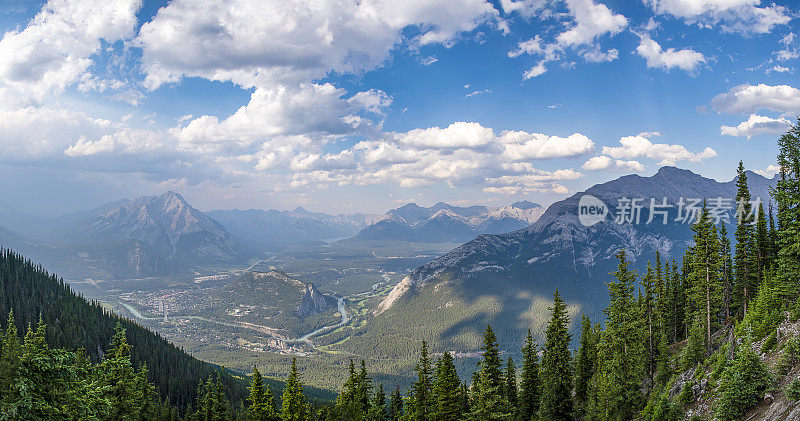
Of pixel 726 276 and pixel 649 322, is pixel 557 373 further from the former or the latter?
pixel 726 276

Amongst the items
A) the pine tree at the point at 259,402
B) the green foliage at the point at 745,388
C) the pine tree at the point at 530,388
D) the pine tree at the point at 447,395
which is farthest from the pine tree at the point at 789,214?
the pine tree at the point at 259,402

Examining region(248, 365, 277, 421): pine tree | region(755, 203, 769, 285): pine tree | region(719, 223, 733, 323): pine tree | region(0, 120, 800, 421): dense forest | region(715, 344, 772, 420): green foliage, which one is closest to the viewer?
region(715, 344, 772, 420): green foliage

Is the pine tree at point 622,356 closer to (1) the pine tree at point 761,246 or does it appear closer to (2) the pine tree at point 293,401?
(1) the pine tree at point 761,246

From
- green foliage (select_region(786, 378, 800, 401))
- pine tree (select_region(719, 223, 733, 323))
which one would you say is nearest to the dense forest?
green foliage (select_region(786, 378, 800, 401))

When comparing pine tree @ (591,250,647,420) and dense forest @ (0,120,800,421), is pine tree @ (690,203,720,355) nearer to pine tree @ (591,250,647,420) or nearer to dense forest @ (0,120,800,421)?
dense forest @ (0,120,800,421)

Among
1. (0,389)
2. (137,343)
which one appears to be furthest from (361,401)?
(137,343)

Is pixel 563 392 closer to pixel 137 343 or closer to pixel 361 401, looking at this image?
pixel 361 401
